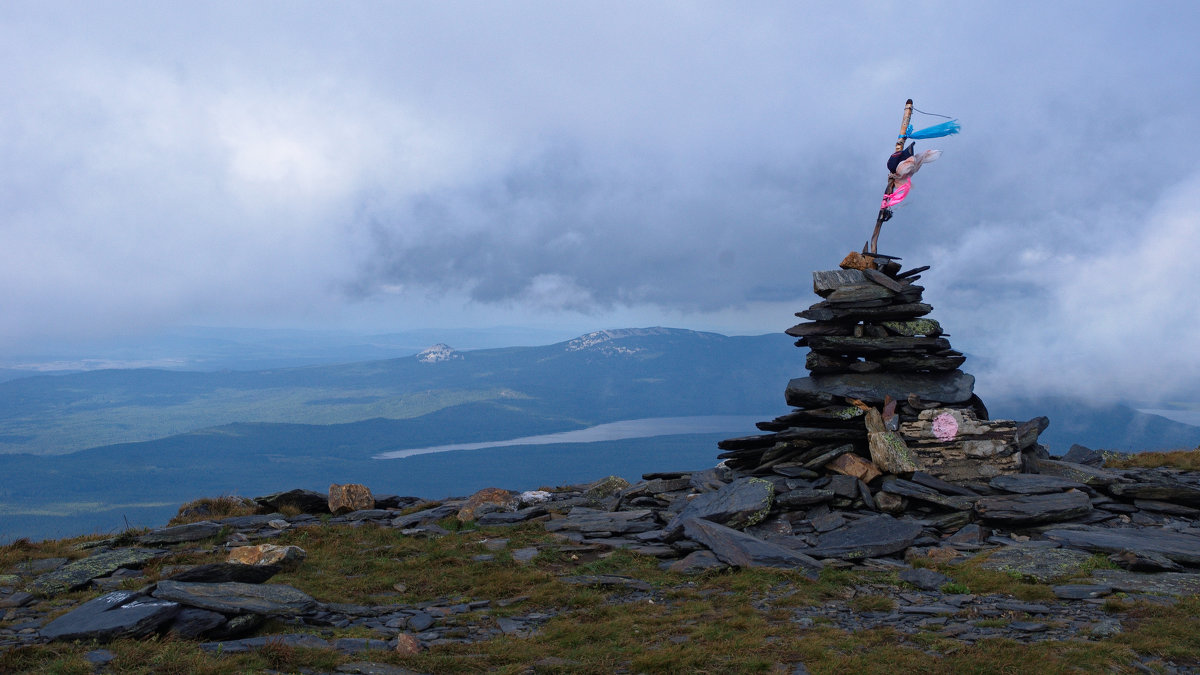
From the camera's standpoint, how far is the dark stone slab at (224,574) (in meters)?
12.5

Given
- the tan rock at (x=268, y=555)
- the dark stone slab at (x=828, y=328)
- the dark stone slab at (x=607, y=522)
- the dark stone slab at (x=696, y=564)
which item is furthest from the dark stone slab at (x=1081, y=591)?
the tan rock at (x=268, y=555)

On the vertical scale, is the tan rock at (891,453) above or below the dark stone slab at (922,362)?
below

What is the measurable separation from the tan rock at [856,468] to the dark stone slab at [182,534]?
63.9ft


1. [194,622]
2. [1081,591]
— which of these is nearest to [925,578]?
[1081,591]

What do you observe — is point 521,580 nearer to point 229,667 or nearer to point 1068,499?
point 229,667

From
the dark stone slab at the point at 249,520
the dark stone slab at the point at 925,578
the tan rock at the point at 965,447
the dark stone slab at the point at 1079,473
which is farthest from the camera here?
the dark stone slab at the point at 249,520

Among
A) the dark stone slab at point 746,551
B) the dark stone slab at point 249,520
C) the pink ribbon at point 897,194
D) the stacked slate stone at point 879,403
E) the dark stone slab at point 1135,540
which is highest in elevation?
the pink ribbon at point 897,194

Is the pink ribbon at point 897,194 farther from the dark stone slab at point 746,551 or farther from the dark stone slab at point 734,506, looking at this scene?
the dark stone slab at point 746,551

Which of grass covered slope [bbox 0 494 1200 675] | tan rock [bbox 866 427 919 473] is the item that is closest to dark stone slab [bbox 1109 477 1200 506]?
tan rock [bbox 866 427 919 473]

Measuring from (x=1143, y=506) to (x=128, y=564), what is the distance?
27324 millimetres

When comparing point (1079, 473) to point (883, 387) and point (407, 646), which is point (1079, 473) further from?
point (407, 646)

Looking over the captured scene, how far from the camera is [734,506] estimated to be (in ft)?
65.5

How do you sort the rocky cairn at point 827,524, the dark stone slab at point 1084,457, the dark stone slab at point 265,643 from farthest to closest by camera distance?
the dark stone slab at point 1084,457, the rocky cairn at point 827,524, the dark stone slab at point 265,643

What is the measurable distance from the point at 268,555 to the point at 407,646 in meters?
8.18
